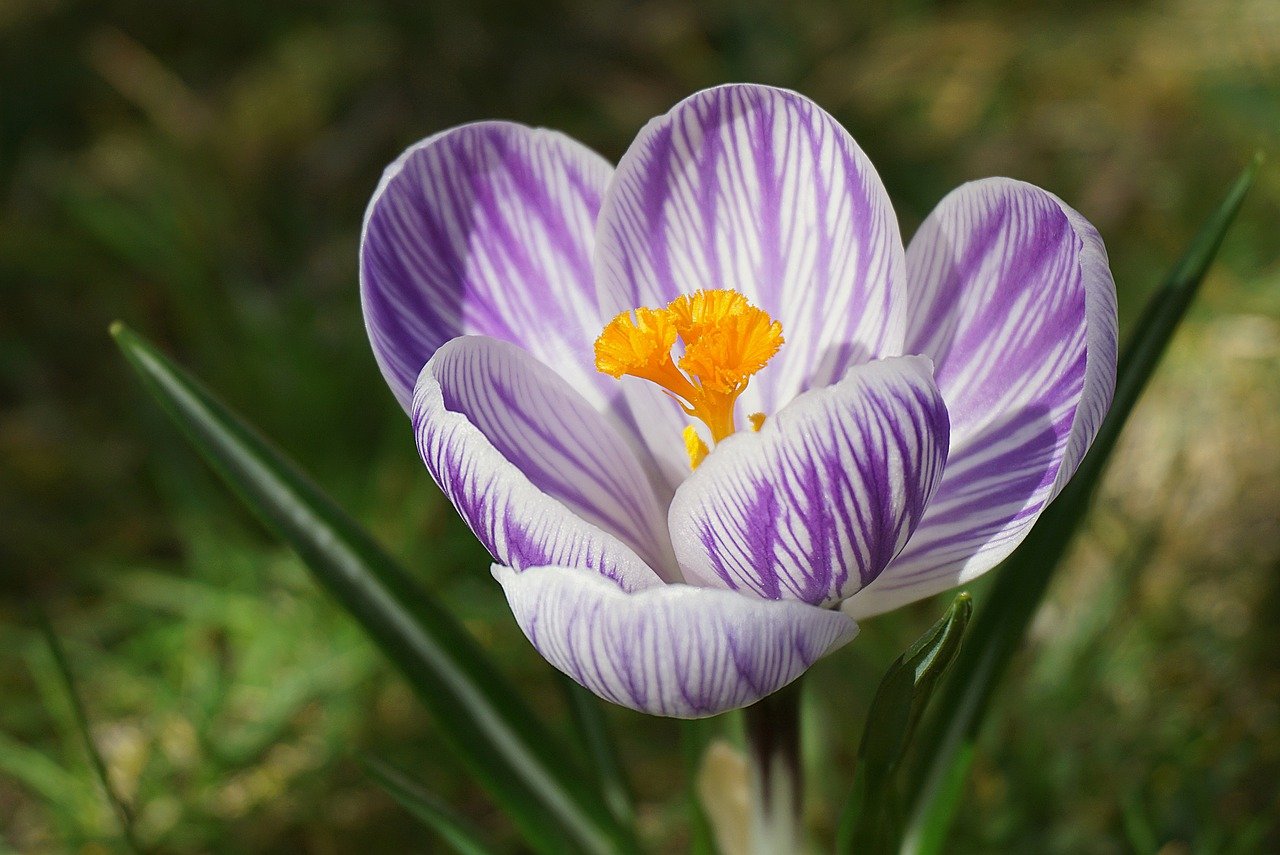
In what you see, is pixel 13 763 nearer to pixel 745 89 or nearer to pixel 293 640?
pixel 293 640

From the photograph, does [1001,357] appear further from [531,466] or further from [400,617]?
[400,617]

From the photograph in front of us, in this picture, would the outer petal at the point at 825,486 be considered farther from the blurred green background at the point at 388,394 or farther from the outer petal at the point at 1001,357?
the blurred green background at the point at 388,394

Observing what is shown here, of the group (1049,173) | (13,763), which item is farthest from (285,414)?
(1049,173)

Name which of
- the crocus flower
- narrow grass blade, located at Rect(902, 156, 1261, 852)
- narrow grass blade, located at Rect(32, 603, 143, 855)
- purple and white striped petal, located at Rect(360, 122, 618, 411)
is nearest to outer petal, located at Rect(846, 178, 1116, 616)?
the crocus flower

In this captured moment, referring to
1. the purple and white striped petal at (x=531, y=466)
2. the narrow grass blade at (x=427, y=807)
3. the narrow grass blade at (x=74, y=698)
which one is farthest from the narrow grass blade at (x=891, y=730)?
the narrow grass blade at (x=74, y=698)

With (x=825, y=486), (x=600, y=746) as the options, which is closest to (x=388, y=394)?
(x=600, y=746)

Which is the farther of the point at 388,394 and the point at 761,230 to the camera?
the point at 388,394

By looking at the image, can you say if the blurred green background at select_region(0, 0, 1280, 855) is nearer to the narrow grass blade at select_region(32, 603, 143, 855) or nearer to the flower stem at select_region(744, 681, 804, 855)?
the narrow grass blade at select_region(32, 603, 143, 855)
